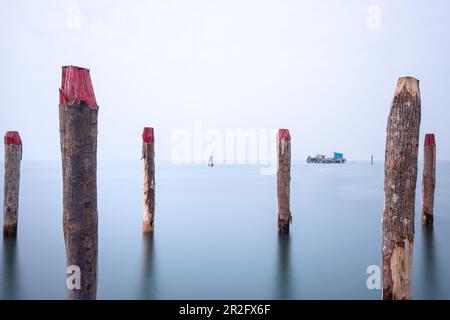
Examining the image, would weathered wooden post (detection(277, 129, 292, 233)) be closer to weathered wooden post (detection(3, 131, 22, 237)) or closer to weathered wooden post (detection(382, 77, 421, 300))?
weathered wooden post (detection(382, 77, 421, 300))

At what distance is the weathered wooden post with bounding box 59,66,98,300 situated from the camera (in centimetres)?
325

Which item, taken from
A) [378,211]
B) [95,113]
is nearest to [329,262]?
[95,113]

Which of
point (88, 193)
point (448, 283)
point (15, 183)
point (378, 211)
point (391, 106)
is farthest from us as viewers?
point (378, 211)

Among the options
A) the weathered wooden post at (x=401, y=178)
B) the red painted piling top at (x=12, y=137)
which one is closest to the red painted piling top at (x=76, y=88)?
the weathered wooden post at (x=401, y=178)

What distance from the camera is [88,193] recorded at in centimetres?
336

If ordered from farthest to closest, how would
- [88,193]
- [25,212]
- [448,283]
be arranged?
[25,212] < [448,283] < [88,193]

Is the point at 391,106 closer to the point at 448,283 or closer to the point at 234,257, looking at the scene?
the point at 448,283

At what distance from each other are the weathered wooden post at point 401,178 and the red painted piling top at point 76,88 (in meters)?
3.36

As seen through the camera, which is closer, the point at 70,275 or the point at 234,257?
the point at 70,275

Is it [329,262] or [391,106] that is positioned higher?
[391,106]

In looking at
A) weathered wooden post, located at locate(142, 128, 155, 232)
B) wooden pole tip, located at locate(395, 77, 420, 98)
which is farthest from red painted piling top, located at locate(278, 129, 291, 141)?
wooden pole tip, located at locate(395, 77, 420, 98)

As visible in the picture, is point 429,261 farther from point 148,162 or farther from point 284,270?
point 148,162

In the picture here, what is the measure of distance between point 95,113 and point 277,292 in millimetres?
4425

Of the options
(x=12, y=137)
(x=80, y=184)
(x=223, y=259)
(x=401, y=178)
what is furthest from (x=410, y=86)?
(x=12, y=137)
